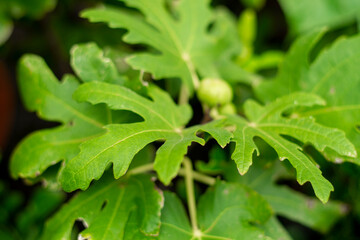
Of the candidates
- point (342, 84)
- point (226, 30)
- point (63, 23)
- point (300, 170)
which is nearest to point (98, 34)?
point (63, 23)

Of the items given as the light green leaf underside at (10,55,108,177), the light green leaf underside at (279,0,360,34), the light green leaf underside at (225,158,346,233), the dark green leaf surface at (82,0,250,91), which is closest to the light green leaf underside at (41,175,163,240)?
the light green leaf underside at (10,55,108,177)

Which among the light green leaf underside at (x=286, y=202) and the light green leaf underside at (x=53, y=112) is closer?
the light green leaf underside at (x=53, y=112)

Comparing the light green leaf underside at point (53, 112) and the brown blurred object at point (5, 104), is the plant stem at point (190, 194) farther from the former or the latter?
the brown blurred object at point (5, 104)

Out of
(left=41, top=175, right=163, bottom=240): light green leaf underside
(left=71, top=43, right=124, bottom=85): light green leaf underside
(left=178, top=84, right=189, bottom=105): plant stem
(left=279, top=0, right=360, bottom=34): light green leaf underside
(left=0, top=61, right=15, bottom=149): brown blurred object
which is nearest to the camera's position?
(left=41, top=175, right=163, bottom=240): light green leaf underside

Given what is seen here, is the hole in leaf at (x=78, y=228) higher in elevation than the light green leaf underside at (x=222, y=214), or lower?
lower

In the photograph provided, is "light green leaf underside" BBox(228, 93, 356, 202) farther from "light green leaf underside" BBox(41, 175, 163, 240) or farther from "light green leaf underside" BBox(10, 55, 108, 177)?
"light green leaf underside" BBox(10, 55, 108, 177)

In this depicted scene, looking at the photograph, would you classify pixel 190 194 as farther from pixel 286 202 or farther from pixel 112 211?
pixel 286 202

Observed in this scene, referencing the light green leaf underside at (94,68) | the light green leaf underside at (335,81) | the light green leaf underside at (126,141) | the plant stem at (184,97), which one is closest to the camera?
the light green leaf underside at (126,141)

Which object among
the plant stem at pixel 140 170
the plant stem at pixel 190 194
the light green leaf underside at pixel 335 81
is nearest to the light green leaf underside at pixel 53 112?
the plant stem at pixel 140 170
